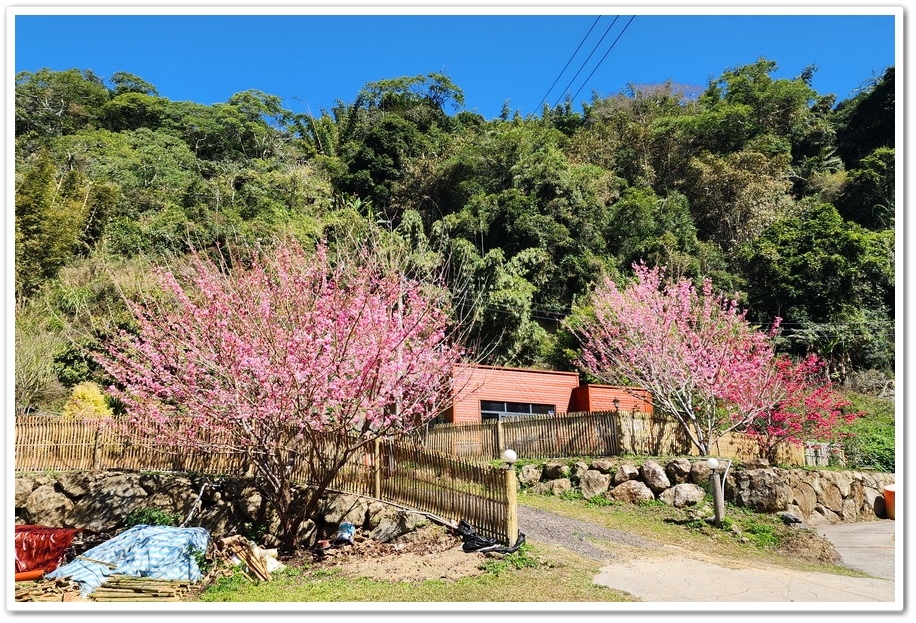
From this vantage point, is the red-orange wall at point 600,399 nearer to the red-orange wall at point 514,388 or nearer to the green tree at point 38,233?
the red-orange wall at point 514,388

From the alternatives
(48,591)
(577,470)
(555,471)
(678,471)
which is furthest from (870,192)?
(48,591)

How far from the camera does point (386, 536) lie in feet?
30.5

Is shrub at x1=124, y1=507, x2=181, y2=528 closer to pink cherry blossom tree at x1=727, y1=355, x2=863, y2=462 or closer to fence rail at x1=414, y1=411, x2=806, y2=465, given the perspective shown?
fence rail at x1=414, y1=411, x2=806, y2=465

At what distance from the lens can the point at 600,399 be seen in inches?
784

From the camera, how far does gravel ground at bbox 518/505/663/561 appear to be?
29.3 feet

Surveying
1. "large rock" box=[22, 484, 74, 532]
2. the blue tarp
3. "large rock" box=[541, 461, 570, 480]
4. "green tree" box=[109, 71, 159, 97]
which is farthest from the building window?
"green tree" box=[109, 71, 159, 97]

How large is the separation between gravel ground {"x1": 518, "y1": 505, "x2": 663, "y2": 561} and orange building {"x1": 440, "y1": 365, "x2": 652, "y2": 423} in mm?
7296

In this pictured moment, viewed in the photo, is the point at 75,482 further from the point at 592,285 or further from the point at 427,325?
the point at 592,285

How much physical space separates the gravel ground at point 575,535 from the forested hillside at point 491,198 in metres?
9.43

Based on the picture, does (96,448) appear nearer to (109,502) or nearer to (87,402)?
(109,502)

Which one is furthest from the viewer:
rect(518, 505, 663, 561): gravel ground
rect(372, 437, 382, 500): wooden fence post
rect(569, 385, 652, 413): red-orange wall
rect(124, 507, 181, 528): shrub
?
rect(569, 385, 652, 413): red-orange wall

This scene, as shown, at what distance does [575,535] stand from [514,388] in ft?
31.8
